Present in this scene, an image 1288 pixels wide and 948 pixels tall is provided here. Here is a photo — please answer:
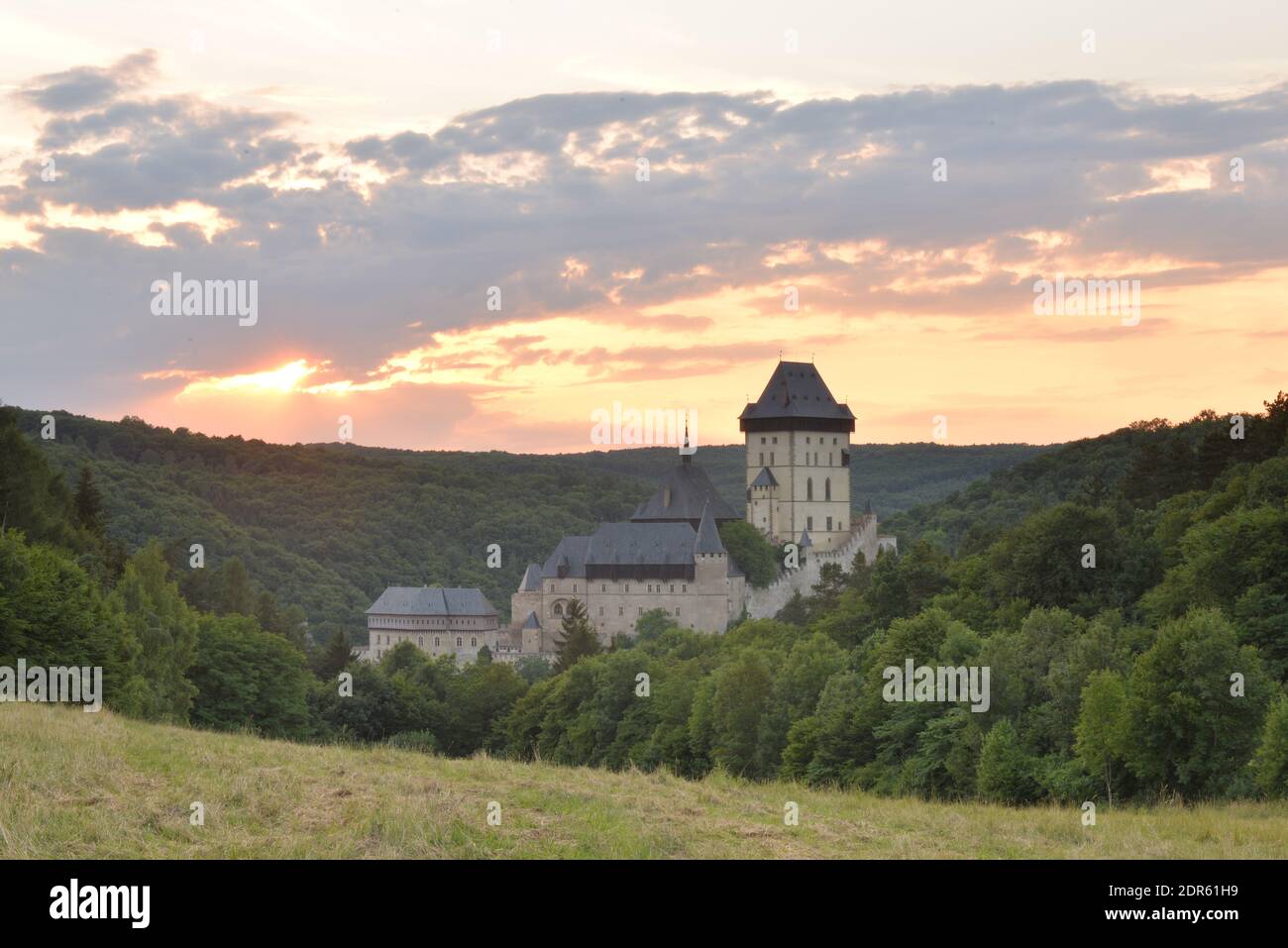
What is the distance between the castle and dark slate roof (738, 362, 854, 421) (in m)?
0.10

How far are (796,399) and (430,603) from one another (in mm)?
43998

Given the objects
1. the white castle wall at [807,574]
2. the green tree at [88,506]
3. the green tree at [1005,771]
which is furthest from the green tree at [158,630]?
the white castle wall at [807,574]

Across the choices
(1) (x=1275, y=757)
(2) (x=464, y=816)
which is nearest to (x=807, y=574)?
(1) (x=1275, y=757)

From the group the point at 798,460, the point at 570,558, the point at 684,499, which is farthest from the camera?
the point at 798,460

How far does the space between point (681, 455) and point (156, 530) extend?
179 feet

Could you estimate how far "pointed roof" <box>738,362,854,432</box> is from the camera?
164500 mm

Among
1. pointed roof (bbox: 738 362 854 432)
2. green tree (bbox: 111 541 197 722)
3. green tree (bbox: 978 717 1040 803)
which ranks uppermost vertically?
pointed roof (bbox: 738 362 854 432)

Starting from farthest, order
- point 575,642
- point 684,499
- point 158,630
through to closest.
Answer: point 684,499 → point 575,642 → point 158,630

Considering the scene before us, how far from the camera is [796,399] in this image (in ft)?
541

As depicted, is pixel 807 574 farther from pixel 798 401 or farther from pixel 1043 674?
pixel 1043 674

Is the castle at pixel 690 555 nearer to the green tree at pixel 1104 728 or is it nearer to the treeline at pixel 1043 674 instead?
the treeline at pixel 1043 674

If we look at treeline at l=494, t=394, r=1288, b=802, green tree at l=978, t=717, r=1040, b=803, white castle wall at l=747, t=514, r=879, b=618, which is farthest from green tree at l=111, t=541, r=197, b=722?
white castle wall at l=747, t=514, r=879, b=618

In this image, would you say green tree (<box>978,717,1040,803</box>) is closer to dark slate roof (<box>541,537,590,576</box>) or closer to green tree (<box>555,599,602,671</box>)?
green tree (<box>555,599,602,671</box>)
